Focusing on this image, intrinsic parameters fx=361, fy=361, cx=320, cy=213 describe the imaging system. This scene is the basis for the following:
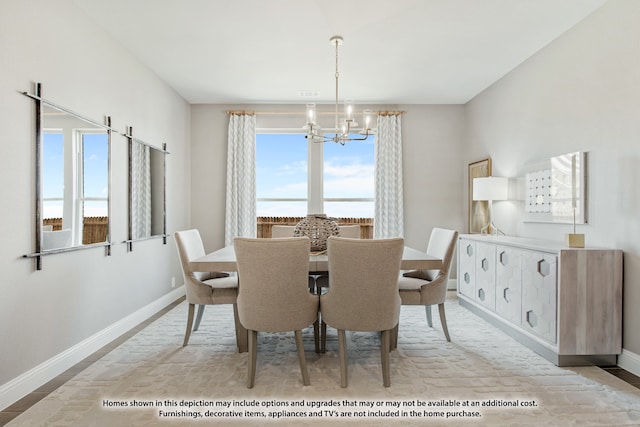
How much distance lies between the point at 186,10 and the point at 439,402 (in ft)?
10.6

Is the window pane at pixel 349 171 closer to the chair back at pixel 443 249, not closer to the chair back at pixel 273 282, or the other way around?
the chair back at pixel 443 249

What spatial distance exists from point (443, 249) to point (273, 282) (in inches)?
67.2

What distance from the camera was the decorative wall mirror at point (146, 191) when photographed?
3.56 m

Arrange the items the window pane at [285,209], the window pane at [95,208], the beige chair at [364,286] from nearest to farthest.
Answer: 1. the beige chair at [364,286]
2. the window pane at [95,208]
3. the window pane at [285,209]

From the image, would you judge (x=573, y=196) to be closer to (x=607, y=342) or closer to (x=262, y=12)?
(x=607, y=342)

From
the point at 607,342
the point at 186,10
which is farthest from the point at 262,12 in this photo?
the point at 607,342

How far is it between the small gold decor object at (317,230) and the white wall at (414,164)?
2464 mm

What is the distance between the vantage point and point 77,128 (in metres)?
2.71

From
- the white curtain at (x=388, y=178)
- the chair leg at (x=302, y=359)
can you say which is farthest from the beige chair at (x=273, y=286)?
the white curtain at (x=388, y=178)

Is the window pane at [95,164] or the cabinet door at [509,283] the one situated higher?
the window pane at [95,164]

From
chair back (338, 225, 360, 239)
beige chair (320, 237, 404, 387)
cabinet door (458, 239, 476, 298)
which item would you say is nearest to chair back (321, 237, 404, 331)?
beige chair (320, 237, 404, 387)

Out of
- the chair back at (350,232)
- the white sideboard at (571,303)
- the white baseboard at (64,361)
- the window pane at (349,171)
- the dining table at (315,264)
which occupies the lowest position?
the white baseboard at (64,361)

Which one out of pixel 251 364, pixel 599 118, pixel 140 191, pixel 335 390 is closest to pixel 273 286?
pixel 251 364

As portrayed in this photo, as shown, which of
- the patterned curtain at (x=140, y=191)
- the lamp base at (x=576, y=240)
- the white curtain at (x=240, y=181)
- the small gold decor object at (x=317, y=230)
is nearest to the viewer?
the lamp base at (x=576, y=240)
